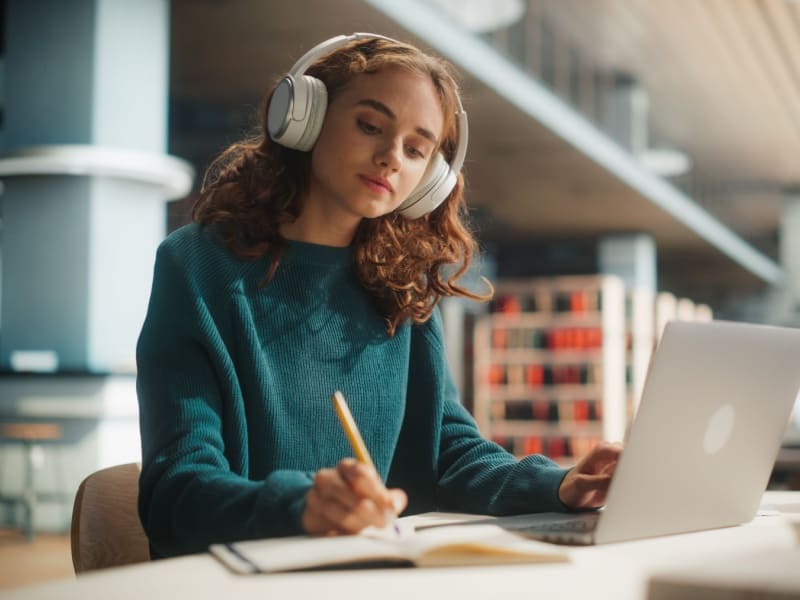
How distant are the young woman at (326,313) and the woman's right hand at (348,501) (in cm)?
14

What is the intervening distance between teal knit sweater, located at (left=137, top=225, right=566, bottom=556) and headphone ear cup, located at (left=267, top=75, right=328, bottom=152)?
16 centimetres

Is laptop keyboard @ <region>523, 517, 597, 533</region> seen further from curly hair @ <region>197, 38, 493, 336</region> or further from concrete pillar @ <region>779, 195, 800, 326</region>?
A: concrete pillar @ <region>779, 195, 800, 326</region>

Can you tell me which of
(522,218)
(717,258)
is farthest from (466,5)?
(717,258)

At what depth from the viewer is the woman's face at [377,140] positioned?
136 centimetres

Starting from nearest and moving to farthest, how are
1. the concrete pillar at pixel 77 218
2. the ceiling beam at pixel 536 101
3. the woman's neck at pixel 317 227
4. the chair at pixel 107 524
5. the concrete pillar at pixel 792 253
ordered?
the chair at pixel 107 524, the woman's neck at pixel 317 227, the concrete pillar at pixel 77 218, the ceiling beam at pixel 536 101, the concrete pillar at pixel 792 253

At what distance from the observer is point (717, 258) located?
55.1 ft

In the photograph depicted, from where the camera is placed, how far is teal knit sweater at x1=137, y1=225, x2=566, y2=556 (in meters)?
1.08

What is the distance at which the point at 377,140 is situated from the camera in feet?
4.49

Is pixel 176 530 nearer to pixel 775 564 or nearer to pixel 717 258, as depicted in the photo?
pixel 775 564

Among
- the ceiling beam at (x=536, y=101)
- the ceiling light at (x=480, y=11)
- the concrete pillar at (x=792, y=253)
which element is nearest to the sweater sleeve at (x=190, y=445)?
the ceiling beam at (x=536, y=101)

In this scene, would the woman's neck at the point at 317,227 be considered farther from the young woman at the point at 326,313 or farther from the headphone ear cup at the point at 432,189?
the headphone ear cup at the point at 432,189

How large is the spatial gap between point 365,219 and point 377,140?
0.21m

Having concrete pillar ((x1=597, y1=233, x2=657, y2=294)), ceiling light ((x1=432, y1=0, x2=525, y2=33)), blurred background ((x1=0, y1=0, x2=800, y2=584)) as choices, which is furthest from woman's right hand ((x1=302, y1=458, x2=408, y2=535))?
concrete pillar ((x1=597, y1=233, x2=657, y2=294))

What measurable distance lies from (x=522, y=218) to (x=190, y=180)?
25.9ft
